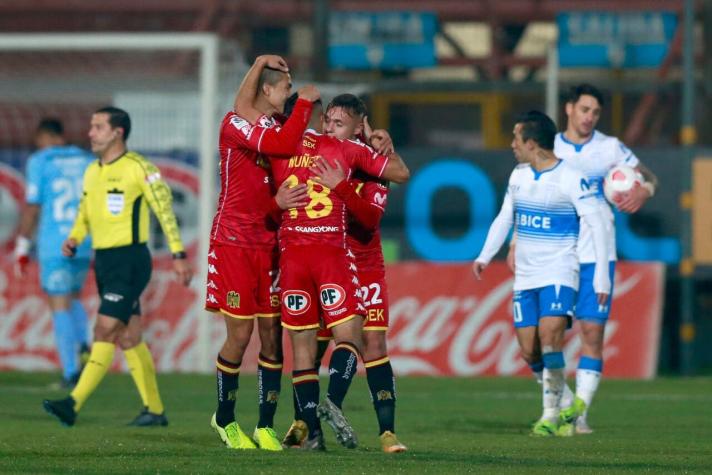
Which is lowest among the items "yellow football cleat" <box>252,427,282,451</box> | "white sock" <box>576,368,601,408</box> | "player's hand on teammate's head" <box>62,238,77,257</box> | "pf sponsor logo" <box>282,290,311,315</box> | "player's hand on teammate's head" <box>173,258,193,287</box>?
"yellow football cleat" <box>252,427,282,451</box>

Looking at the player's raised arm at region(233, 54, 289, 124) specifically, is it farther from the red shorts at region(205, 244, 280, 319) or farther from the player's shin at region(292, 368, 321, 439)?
the player's shin at region(292, 368, 321, 439)

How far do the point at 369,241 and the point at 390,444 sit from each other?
1214mm

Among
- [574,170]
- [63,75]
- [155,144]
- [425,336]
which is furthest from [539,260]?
[63,75]

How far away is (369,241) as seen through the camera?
9148 millimetres

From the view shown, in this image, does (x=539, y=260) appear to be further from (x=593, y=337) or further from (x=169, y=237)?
(x=169, y=237)

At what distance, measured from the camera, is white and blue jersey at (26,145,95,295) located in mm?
14891

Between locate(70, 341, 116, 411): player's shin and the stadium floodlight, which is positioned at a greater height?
the stadium floodlight

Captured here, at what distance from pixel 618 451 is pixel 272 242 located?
7.41ft

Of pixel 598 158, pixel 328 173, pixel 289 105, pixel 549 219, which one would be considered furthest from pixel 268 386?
pixel 598 158

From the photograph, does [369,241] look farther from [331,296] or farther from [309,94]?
[309,94]

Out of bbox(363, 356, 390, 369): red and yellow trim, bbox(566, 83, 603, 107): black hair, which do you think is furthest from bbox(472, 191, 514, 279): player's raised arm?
bbox(363, 356, 390, 369): red and yellow trim

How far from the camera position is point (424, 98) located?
1962cm

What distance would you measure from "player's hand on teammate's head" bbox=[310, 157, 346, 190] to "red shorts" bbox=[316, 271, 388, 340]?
2.67ft

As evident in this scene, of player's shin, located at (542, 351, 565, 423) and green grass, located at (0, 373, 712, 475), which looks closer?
green grass, located at (0, 373, 712, 475)
